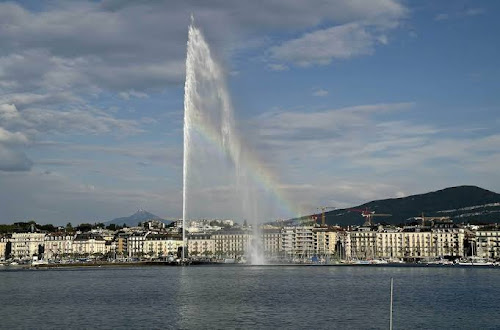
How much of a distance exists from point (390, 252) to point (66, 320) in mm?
137459

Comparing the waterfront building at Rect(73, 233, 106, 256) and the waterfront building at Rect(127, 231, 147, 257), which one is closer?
the waterfront building at Rect(73, 233, 106, 256)

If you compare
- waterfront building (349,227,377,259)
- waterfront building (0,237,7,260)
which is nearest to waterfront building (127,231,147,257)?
waterfront building (0,237,7,260)

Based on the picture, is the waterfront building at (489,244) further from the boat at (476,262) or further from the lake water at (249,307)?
the lake water at (249,307)

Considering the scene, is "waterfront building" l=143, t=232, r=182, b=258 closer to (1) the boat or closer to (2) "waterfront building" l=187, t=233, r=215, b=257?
(2) "waterfront building" l=187, t=233, r=215, b=257

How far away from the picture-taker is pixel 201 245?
180 meters

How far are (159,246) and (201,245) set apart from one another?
37.1ft

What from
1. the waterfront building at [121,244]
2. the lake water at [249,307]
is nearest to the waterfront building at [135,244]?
the waterfront building at [121,244]

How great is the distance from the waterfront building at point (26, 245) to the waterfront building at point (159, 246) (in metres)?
27.5

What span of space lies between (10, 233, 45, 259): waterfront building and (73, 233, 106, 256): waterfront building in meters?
9.23

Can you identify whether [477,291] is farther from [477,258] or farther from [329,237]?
[329,237]

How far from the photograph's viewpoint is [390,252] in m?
167

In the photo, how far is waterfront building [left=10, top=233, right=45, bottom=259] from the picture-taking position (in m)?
180

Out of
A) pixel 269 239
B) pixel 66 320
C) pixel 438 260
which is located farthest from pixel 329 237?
pixel 66 320

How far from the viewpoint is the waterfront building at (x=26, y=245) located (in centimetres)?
18025
